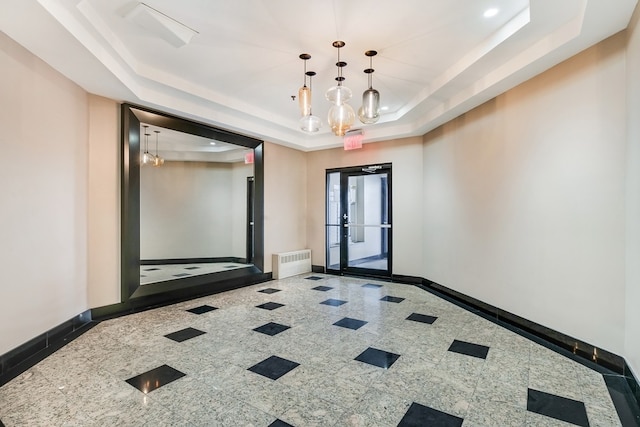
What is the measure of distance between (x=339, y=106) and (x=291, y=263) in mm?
4074

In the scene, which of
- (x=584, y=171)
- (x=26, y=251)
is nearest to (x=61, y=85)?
(x=26, y=251)

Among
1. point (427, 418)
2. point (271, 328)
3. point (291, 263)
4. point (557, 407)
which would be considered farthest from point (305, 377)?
point (291, 263)

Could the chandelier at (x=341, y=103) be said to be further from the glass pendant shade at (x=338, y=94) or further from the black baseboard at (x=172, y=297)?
the black baseboard at (x=172, y=297)

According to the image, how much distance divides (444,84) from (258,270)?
14.8ft

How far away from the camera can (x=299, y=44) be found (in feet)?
10.7

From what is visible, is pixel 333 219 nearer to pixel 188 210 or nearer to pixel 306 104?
pixel 188 210

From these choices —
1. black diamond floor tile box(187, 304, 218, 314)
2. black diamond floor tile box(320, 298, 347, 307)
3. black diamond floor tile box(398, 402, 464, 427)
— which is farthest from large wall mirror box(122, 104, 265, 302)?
black diamond floor tile box(398, 402, 464, 427)

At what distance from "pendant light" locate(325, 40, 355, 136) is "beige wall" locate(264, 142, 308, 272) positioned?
3092 mm

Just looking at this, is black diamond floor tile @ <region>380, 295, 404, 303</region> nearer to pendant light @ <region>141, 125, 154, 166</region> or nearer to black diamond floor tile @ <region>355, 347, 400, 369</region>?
black diamond floor tile @ <region>355, 347, 400, 369</region>

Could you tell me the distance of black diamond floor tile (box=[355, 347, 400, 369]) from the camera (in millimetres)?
2729

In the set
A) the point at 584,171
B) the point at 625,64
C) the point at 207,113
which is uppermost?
the point at 207,113

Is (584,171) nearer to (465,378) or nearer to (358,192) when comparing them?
(465,378)

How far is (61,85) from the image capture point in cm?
333

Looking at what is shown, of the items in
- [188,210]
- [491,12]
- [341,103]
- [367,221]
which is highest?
[491,12]
